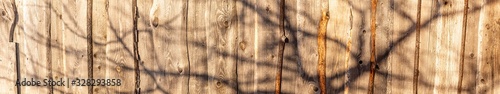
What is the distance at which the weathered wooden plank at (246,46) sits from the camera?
108 inches

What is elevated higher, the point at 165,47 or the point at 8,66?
the point at 165,47

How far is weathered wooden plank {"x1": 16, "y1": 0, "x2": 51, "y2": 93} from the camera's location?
2781mm

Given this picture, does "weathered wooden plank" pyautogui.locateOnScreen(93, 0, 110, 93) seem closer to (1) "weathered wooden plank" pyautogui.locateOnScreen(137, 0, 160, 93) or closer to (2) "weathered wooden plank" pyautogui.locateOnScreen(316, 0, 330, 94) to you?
(1) "weathered wooden plank" pyautogui.locateOnScreen(137, 0, 160, 93)

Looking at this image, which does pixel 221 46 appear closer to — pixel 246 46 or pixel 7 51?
pixel 246 46

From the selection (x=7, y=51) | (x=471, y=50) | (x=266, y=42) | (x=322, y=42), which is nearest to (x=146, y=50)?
(x=266, y=42)

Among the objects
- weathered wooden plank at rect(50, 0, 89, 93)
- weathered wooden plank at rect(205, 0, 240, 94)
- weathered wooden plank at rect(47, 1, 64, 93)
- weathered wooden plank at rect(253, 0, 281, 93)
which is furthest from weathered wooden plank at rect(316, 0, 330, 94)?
weathered wooden plank at rect(47, 1, 64, 93)

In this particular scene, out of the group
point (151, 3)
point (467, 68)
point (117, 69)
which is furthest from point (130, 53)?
point (467, 68)

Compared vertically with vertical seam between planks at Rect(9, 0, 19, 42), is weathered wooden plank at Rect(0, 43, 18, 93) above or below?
below

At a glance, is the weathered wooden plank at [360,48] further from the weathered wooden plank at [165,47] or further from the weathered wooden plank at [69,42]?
the weathered wooden plank at [69,42]

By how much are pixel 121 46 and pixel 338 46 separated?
1324 mm

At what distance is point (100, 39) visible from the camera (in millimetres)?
2812

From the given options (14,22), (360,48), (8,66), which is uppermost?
(14,22)

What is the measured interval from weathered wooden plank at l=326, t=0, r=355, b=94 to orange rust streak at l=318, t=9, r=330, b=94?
→ 0.02 meters

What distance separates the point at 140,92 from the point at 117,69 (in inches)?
7.9
